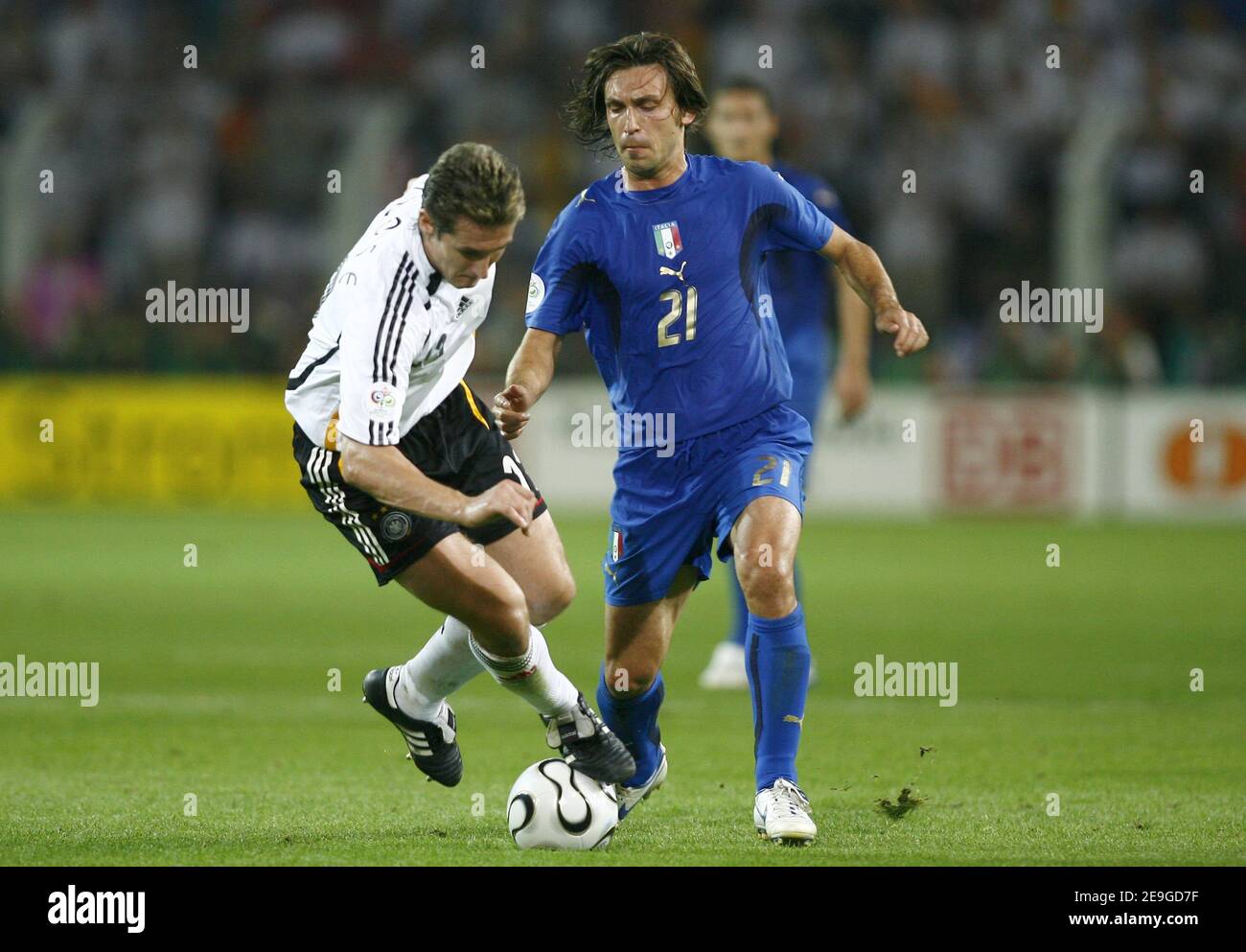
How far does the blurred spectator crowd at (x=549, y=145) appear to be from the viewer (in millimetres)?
17359

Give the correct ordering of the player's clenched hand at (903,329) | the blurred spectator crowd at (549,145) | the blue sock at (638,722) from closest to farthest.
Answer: the player's clenched hand at (903,329) < the blue sock at (638,722) < the blurred spectator crowd at (549,145)

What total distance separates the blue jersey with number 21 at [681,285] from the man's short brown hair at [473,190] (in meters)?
0.62

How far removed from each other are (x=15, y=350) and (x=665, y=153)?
13.2m

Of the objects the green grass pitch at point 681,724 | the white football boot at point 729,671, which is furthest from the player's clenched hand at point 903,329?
the white football boot at point 729,671

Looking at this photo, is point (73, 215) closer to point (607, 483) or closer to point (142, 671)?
point (607, 483)

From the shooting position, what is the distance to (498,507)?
15.4 feet

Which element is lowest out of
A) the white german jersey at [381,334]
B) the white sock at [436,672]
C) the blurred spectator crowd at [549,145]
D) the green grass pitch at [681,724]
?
the green grass pitch at [681,724]

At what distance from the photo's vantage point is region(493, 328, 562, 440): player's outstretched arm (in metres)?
5.17

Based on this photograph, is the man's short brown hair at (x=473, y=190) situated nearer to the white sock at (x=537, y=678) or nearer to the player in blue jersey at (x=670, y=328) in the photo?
the player in blue jersey at (x=670, y=328)

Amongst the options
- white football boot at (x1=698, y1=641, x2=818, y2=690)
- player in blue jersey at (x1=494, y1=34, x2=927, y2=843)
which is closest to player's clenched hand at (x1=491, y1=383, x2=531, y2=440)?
player in blue jersey at (x1=494, y1=34, x2=927, y2=843)

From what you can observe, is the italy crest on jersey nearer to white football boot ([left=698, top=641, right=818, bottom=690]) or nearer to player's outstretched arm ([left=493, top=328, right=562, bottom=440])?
player's outstretched arm ([left=493, top=328, right=562, bottom=440])

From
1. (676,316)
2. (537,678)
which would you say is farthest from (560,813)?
(676,316)

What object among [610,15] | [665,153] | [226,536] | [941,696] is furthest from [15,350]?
[665,153]

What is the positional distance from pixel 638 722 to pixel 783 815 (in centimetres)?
81
